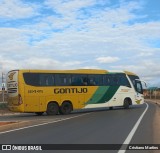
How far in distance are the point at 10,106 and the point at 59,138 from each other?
17.7m

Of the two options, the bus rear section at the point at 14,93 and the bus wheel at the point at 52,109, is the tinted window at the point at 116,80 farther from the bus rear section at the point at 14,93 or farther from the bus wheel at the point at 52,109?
the bus rear section at the point at 14,93

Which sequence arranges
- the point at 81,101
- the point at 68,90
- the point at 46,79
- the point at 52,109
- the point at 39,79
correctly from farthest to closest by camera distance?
1. the point at 81,101
2. the point at 68,90
3. the point at 52,109
4. the point at 46,79
5. the point at 39,79

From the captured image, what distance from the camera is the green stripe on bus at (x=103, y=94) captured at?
36.1 meters

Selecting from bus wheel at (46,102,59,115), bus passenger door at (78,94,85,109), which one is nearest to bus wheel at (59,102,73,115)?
bus wheel at (46,102,59,115)

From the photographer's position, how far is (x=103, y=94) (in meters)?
36.8

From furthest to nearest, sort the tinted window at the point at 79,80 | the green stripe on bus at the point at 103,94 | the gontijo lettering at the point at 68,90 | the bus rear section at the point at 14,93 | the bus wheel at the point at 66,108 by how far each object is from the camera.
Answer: the green stripe on bus at the point at 103,94, the tinted window at the point at 79,80, the bus wheel at the point at 66,108, the gontijo lettering at the point at 68,90, the bus rear section at the point at 14,93

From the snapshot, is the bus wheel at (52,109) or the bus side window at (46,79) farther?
the bus wheel at (52,109)

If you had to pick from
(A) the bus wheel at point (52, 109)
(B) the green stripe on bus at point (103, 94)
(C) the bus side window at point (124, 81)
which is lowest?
(A) the bus wheel at point (52, 109)

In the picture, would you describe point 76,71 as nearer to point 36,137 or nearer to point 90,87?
point 90,87

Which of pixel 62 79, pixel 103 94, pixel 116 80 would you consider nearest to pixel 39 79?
pixel 62 79

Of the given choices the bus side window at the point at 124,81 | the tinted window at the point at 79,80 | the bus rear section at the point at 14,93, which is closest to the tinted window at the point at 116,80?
the bus side window at the point at 124,81

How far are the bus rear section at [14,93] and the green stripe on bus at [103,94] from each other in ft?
21.5

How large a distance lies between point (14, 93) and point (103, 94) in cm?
843

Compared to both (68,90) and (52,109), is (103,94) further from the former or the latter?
(52,109)
